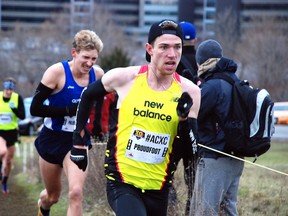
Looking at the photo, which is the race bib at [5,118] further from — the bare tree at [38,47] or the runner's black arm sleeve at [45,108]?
the bare tree at [38,47]

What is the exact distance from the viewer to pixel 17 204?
11.7m

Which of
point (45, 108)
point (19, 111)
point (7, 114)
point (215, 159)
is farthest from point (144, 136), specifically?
point (7, 114)

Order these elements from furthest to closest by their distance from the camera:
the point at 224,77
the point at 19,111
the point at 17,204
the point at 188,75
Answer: the point at 19,111 → the point at 17,204 → the point at 188,75 → the point at 224,77

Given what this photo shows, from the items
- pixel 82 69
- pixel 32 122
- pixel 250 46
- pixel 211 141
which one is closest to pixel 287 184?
pixel 211 141

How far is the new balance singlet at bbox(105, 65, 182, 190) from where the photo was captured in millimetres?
5250

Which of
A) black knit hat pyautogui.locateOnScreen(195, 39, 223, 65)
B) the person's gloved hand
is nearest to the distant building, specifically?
the person's gloved hand

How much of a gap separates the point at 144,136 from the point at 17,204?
22.7 ft

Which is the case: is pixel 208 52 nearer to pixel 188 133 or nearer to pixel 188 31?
pixel 188 31

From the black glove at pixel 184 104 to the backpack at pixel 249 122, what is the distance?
1.53 meters

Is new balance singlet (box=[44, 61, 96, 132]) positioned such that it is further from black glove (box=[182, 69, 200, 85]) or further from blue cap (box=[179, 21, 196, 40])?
blue cap (box=[179, 21, 196, 40])

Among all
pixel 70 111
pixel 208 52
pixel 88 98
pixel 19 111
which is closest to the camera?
pixel 88 98

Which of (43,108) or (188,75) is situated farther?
(188,75)

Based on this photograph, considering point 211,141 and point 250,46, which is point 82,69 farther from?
point 250,46

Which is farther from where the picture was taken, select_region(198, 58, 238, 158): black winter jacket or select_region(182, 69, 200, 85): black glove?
select_region(182, 69, 200, 85): black glove
